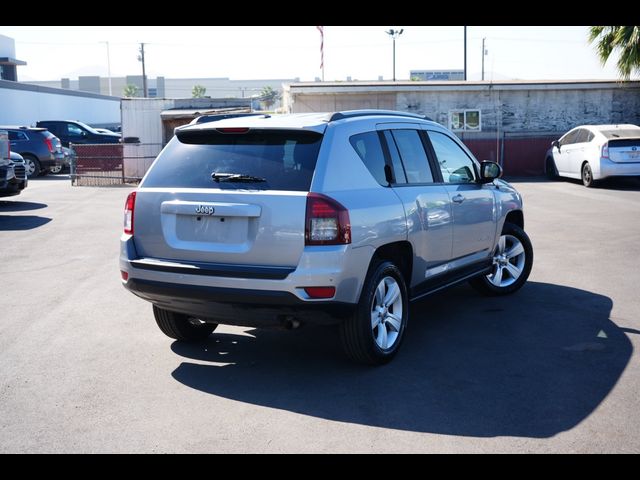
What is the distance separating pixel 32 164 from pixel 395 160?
73.7 ft

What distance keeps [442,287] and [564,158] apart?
17.0m

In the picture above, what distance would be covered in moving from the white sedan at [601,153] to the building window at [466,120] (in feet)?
15.4

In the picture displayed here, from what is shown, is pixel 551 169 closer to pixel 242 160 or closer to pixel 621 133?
pixel 621 133

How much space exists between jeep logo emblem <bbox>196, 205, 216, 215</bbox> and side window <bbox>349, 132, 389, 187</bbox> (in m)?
1.16

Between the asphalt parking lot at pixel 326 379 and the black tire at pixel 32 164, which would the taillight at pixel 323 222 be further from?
the black tire at pixel 32 164

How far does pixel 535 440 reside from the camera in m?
4.38

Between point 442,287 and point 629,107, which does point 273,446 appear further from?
point 629,107

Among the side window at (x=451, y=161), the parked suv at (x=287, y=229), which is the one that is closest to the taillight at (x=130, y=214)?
the parked suv at (x=287, y=229)

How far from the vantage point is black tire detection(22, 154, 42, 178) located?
85.5 feet

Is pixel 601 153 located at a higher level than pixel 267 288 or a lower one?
higher

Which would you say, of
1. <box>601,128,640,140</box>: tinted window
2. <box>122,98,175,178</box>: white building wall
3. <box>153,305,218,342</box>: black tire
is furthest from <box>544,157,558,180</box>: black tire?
<box>153,305,218,342</box>: black tire

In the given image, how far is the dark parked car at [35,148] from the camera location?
2545 centimetres

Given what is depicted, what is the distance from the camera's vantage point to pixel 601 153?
1983 centimetres

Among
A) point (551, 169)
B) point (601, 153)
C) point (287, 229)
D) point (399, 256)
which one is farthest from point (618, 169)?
point (287, 229)
